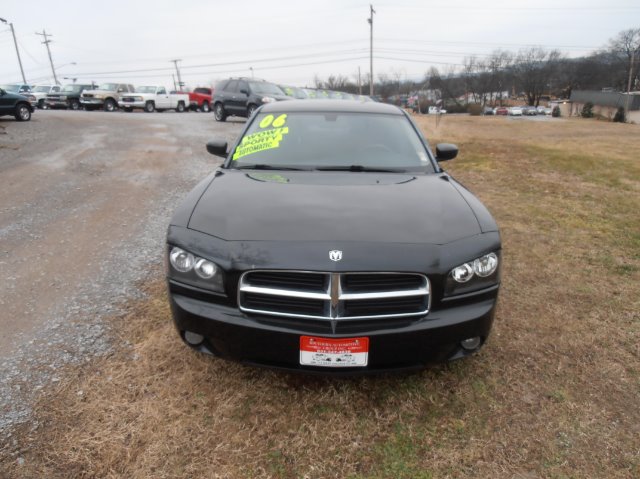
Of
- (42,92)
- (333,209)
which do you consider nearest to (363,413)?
(333,209)

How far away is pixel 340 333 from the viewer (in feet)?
6.77

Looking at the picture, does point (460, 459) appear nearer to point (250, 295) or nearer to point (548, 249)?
point (250, 295)

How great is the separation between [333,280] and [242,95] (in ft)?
53.6

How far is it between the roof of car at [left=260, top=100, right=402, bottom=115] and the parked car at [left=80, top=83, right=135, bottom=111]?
26245 millimetres

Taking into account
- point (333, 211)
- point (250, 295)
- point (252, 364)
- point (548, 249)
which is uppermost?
point (333, 211)

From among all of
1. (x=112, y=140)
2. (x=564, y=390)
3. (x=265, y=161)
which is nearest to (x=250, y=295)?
(x=265, y=161)

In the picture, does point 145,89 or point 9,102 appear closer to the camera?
point 9,102

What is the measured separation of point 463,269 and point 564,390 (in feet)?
3.58

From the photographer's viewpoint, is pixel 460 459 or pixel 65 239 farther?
pixel 65 239

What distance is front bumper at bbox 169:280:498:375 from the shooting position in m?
2.09

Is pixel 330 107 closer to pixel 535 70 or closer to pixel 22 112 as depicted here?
pixel 22 112

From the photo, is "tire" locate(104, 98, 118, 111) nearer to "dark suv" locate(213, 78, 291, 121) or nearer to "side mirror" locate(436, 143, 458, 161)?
"dark suv" locate(213, 78, 291, 121)

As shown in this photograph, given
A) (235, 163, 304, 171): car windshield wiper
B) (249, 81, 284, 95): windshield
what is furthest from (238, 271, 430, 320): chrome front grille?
(249, 81, 284, 95): windshield

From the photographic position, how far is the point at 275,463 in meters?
2.04
